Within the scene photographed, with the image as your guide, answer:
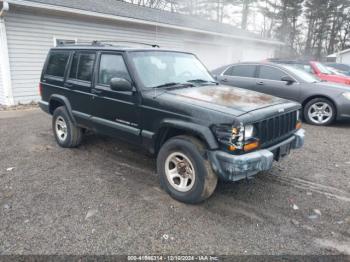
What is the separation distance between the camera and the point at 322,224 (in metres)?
3.13

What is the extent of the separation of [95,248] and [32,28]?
908 cm

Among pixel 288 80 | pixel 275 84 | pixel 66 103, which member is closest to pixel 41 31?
pixel 66 103

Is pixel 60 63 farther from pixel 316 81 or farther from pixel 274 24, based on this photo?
pixel 274 24

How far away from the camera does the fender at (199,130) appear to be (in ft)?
10.2

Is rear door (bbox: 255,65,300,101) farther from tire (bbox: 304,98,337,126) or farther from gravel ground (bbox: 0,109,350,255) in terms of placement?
gravel ground (bbox: 0,109,350,255)

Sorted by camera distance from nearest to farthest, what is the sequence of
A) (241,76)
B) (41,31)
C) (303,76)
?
(303,76)
(241,76)
(41,31)

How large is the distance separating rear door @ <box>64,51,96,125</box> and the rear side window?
5.24 meters

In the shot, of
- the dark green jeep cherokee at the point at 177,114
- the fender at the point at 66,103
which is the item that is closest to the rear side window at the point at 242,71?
the dark green jeep cherokee at the point at 177,114

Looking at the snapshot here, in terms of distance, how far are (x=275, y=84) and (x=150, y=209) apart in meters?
5.92

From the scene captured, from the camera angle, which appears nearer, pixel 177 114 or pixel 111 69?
pixel 177 114

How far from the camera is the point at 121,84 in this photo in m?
3.74

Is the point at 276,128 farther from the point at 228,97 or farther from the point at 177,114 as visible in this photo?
the point at 177,114

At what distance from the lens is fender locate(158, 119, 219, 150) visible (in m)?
3.10

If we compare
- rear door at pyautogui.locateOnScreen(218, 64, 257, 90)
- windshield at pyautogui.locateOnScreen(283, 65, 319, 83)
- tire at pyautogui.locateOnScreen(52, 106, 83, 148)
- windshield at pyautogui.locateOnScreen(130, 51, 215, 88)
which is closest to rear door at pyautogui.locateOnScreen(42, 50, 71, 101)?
tire at pyautogui.locateOnScreen(52, 106, 83, 148)
